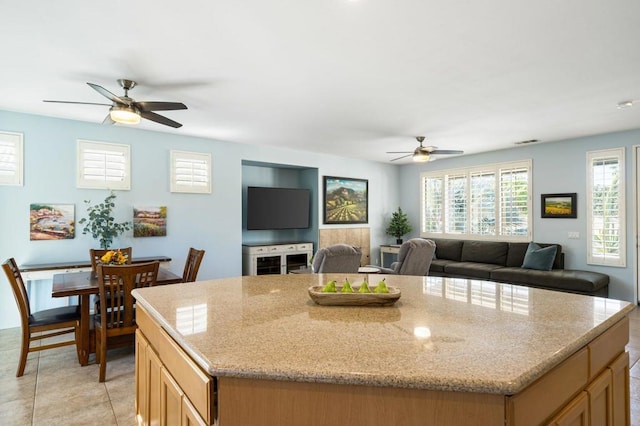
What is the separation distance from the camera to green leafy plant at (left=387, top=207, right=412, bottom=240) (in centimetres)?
804

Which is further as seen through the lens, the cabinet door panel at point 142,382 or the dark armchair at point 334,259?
the dark armchair at point 334,259

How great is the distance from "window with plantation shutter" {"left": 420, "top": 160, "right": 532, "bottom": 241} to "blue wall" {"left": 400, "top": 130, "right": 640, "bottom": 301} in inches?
7.1

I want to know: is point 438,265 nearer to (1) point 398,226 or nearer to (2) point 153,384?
(1) point 398,226

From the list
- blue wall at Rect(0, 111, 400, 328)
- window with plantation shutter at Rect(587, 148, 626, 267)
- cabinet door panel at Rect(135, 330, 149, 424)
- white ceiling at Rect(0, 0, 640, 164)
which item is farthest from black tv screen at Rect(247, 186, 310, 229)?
window with plantation shutter at Rect(587, 148, 626, 267)

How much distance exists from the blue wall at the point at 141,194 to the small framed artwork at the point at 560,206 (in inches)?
156

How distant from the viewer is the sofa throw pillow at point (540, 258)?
5617mm

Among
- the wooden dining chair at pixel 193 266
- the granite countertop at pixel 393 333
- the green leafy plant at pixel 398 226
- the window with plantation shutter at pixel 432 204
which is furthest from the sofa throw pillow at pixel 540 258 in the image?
the wooden dining chair at pixel 193 266

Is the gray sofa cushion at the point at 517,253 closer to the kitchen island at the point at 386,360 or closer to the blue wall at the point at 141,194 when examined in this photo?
the blue wall at the point at 141,194

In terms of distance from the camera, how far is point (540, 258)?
5.70m

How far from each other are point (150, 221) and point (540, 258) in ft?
19.7

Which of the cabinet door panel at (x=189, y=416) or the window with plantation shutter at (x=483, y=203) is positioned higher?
the window with plantation shutter at (x=483, y=203)

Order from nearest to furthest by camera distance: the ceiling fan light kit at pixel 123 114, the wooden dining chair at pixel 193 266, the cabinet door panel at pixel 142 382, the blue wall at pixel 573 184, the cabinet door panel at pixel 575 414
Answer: the cabinet door panel at pixel 575 414
the cabinet door panel at pixel 142 382
the ceiling fan light kit at pixel 123 114
the wooden dining chair at pixel 193 266
the blue wall at pixel 573 184

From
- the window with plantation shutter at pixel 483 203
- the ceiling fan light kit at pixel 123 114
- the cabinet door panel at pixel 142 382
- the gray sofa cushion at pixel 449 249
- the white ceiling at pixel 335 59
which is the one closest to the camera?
the cabinet door panel at pixel 142 382

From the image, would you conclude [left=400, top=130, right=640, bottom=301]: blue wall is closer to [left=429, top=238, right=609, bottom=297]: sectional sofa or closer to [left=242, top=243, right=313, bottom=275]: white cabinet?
[left=429, top=238, right=609, bottom=297]: sectional sofa
